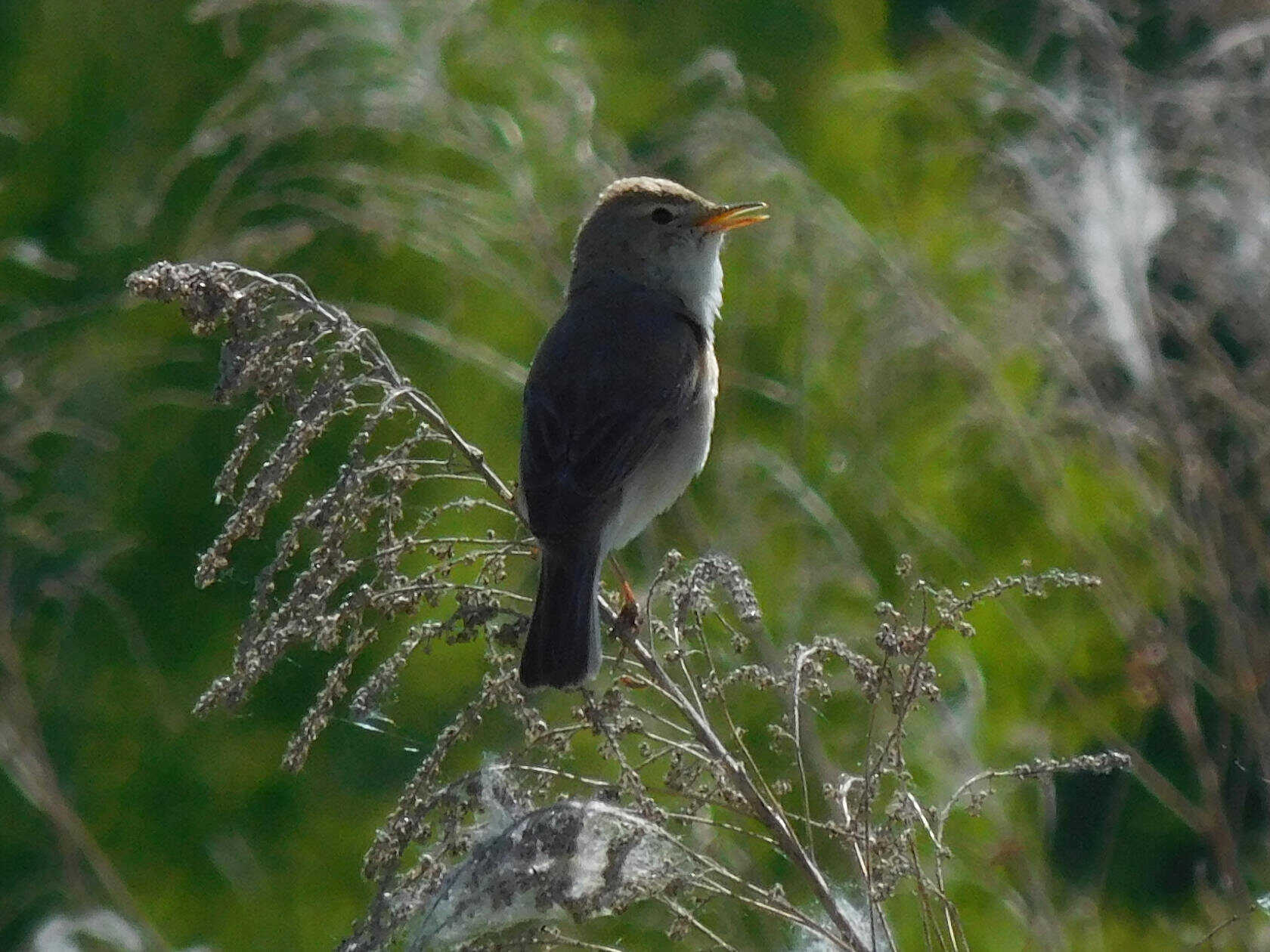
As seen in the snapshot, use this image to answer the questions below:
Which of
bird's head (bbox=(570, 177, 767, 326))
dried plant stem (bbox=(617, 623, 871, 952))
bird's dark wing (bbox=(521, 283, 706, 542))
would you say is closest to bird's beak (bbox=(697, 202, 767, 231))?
bird's head (bbox=(570, 177, 767, 326))

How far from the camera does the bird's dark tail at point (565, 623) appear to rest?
→ 2.21 m

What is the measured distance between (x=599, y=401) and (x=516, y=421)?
7.74 feet

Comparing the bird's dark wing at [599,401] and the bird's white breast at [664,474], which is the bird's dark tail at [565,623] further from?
the bird's white breast at [664,474]

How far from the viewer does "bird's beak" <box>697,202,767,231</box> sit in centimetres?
322

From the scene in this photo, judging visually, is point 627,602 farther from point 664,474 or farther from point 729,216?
point 729,216

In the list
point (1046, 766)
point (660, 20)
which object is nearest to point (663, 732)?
point (1046, 766)

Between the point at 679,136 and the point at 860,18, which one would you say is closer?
the point at 679,136

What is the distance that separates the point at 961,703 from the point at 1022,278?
1017 mm

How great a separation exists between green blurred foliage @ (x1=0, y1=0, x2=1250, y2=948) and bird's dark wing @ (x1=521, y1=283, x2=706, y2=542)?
144mm

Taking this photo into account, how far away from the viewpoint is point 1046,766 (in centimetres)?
168

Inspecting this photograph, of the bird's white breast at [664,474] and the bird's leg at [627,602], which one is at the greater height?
the bird's white breast at [664,474]

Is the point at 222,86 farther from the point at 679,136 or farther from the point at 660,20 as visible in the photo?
the point at 679,136

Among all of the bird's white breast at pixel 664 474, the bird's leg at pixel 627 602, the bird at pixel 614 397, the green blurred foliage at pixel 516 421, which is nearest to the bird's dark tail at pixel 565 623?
the bird at pixel 614 397

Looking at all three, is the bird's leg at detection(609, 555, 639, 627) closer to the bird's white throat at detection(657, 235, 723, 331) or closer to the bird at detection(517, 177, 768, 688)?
the bird at detection(517, 177, 768, 688)
